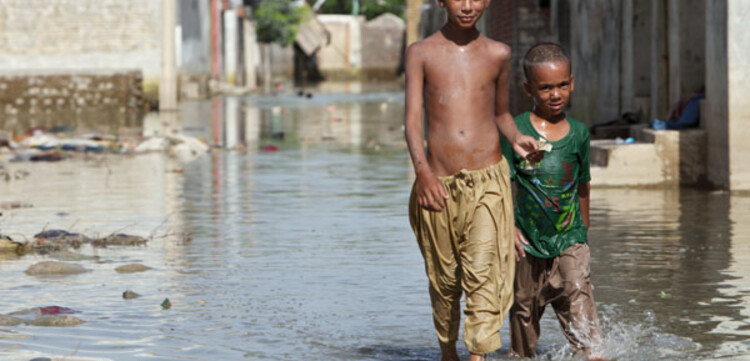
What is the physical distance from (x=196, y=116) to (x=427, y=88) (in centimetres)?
2144

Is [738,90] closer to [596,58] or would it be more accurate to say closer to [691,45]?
[691,45]

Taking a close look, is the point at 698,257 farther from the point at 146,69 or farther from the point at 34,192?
the point at 146,69

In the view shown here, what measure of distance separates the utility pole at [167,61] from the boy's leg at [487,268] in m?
23.6

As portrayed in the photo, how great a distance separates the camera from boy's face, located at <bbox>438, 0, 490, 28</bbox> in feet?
Answer: 15.6

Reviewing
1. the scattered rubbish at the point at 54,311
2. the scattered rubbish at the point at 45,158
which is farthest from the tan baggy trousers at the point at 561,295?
the scattered rubbish at the point at 45,158

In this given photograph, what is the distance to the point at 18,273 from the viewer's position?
24.4 feet

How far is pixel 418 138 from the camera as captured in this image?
4812 millimetres

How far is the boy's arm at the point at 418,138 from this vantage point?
473 centimetres

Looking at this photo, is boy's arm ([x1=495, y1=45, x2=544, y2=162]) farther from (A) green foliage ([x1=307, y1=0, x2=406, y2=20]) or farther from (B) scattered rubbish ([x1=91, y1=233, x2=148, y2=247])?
(A) green foliage ([x1=307, y1=0, x2=406, y2=20])

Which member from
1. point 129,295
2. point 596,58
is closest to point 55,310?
point 129,295

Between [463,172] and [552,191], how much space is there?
44 centimetres

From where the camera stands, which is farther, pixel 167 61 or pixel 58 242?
pixel 167 61

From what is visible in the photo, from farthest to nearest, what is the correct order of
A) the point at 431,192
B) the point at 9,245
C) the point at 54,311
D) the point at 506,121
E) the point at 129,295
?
the point at 9,245 < the point at 129,295 < the point at 54,311 < the point at 506,121 < the point at 431,192

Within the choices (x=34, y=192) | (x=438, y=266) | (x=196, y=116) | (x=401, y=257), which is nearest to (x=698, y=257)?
(x=401, y=257)
